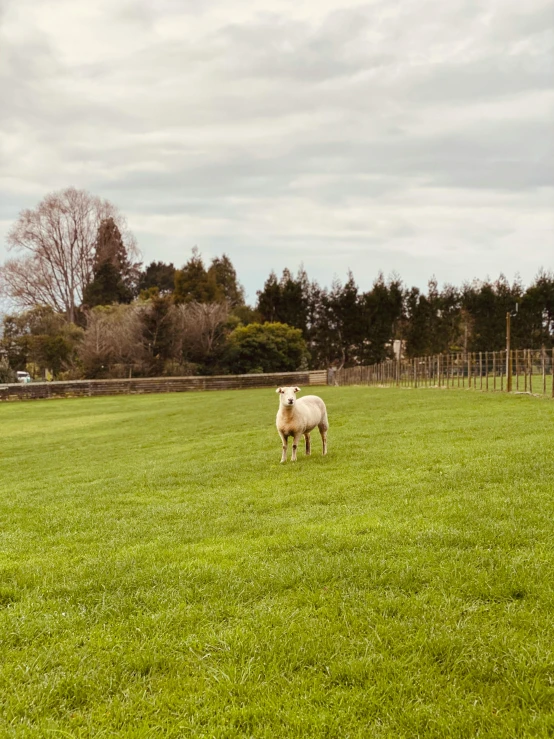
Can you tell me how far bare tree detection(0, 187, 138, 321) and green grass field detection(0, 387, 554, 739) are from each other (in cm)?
4701

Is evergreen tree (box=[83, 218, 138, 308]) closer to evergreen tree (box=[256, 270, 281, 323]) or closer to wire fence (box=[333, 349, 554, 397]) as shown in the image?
evergreen tree (box=[256, 270, 281, 323])

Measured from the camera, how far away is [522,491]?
19.7 ft

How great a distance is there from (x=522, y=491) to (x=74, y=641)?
470cm

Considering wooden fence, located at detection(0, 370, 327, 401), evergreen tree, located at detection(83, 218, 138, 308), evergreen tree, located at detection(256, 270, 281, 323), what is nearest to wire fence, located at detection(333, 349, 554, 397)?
wooden fence, located at detection(0, 370, 327, 401)

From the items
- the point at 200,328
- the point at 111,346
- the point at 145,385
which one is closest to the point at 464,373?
the point at 145,385

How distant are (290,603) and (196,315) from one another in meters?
40.6

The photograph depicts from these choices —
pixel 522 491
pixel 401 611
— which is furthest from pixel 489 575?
pixel 522 491

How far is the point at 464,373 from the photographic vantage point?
2817 cm

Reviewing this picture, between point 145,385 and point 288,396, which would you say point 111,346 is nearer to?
point 145,385

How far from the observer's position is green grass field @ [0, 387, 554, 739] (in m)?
2.72

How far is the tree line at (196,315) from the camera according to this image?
4181 centimetres

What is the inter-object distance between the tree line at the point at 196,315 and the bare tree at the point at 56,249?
0.09 metres

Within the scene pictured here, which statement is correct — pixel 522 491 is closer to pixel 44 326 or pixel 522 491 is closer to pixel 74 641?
pixel 74 641

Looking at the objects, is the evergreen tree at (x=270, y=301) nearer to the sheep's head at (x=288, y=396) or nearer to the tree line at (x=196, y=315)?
the tree line at (x=196, y=315)
